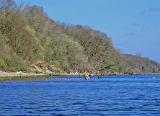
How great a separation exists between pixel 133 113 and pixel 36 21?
139070mm

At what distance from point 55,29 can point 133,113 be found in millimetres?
154903

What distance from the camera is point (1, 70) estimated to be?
130875 millimetres

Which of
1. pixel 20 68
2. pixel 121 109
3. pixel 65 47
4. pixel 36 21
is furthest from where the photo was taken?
pixel 65 47

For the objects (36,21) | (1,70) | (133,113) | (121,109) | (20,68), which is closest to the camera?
(133,113)

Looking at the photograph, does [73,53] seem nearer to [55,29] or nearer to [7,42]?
[55,29]

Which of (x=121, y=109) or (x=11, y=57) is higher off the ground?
(x=11, y=57)

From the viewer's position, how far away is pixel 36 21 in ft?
575

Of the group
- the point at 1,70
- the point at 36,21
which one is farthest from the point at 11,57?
the point at 36,21

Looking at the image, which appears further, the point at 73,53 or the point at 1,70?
the point at 73,53

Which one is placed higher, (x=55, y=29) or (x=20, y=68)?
(x=55, y=29)

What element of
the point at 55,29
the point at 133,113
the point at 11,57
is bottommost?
the point at 133,113

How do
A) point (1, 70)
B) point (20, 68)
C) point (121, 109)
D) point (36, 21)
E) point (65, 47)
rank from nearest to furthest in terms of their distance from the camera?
point (121, 109)
point (1, 70)
point (20, 68)
point (36, 21)
point (65, 47)

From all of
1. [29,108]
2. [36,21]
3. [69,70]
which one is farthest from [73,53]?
[29,108]

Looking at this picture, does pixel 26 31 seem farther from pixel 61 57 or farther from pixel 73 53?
pixel 73 53
